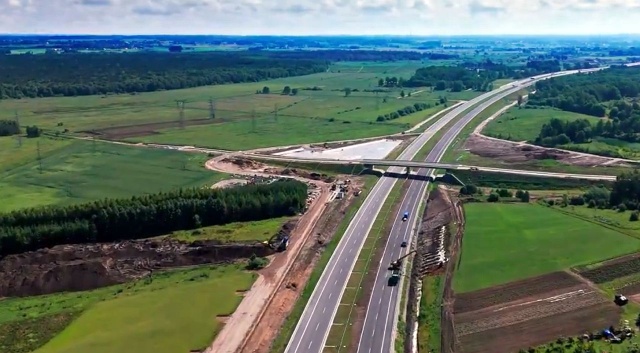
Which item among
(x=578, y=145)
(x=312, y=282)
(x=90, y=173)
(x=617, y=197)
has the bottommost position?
(x=312, y=282)

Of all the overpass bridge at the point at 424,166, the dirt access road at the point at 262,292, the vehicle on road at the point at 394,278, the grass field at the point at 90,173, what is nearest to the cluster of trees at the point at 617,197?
the overpass bridge at the point at 424,166

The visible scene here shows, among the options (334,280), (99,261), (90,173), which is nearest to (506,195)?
(334,280)

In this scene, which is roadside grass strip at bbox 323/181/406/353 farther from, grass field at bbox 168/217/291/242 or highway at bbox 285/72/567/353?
grass field at bbox 168/217/291/242

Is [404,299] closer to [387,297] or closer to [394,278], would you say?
[387,297]

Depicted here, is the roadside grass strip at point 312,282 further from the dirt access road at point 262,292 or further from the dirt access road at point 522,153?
the dirt access road at point 522,153

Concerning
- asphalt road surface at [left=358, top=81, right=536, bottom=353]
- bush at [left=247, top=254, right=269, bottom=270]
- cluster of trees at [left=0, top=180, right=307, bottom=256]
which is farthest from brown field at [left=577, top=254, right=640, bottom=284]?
cluster of trees at [left=0, top=180, right=307, bottom=256]
